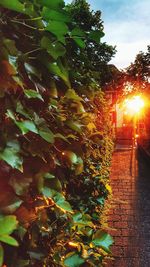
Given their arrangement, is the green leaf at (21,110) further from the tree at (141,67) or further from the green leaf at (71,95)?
the tree at (141,67)

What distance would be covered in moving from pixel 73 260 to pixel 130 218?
5.88 metres

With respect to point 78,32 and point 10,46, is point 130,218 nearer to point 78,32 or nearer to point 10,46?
point 78,32

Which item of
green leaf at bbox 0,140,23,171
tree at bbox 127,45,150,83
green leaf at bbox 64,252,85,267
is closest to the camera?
green leaf at bbox 0,140,23,171

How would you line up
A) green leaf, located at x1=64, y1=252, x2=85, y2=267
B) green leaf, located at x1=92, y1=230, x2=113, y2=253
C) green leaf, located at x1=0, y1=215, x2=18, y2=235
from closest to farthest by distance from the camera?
green leaf, located at x1=0, y1=215, x2=18, y2=235, green leaf, located at x1=64, y1=252, x2=85, y2=267, green leaf, located at x1=92, y1=230, x2=113, y2=253

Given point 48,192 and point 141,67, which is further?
point 141,67

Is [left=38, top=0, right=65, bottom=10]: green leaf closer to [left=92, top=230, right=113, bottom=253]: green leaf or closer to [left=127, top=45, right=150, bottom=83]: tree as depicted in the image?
[left=92, top=230, right=113, bottom=253]: green leaf

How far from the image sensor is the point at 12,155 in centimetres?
105

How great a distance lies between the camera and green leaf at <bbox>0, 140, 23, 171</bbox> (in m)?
1.01

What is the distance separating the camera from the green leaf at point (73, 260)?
139 centimetres

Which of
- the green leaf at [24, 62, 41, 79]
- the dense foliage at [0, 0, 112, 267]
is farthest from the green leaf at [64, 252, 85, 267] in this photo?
the green leaf at [24, 62, 41, 79]

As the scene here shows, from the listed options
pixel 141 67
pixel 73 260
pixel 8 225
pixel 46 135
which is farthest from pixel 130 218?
pixel 141 67

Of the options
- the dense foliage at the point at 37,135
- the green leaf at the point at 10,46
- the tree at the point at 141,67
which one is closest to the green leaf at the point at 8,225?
the dense foliage at the point at 37,135

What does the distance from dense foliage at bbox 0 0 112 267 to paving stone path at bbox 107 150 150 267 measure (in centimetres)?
46

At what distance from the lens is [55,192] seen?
1.35 meters
